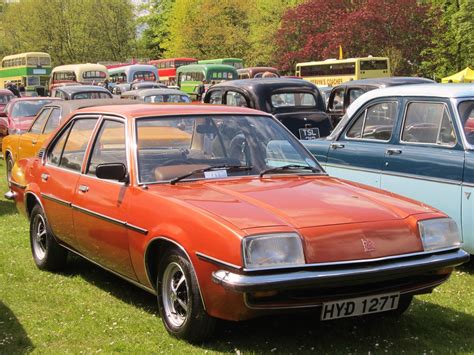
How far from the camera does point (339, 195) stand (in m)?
4.49

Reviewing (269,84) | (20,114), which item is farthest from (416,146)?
(20,114)

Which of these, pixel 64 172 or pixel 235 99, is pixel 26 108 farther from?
pixel 64 172

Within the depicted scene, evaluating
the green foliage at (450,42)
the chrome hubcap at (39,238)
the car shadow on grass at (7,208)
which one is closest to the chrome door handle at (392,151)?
the chrome hubcap at (39,238)

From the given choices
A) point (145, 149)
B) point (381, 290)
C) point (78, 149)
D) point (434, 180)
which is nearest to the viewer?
point (381, 290)

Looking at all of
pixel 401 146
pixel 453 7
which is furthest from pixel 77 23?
pixel 401 146

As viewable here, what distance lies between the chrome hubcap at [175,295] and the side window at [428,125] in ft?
10.7

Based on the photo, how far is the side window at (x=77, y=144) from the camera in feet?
18.8

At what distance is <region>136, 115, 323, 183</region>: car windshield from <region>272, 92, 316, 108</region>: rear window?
225 inches

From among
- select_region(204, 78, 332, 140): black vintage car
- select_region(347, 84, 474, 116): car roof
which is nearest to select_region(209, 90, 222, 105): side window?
select_region(204, 78, 332, 140): black vintage car

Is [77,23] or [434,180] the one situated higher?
[77,23]

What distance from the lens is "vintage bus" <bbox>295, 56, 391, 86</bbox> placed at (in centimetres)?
3512

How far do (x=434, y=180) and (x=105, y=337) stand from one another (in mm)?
3459

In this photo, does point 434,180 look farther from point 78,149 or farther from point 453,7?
point 453,7

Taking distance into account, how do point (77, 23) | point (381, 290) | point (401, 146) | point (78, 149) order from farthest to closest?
point (77, 23) < point (401, 146) < point (78, 149) < point (381, 290)
